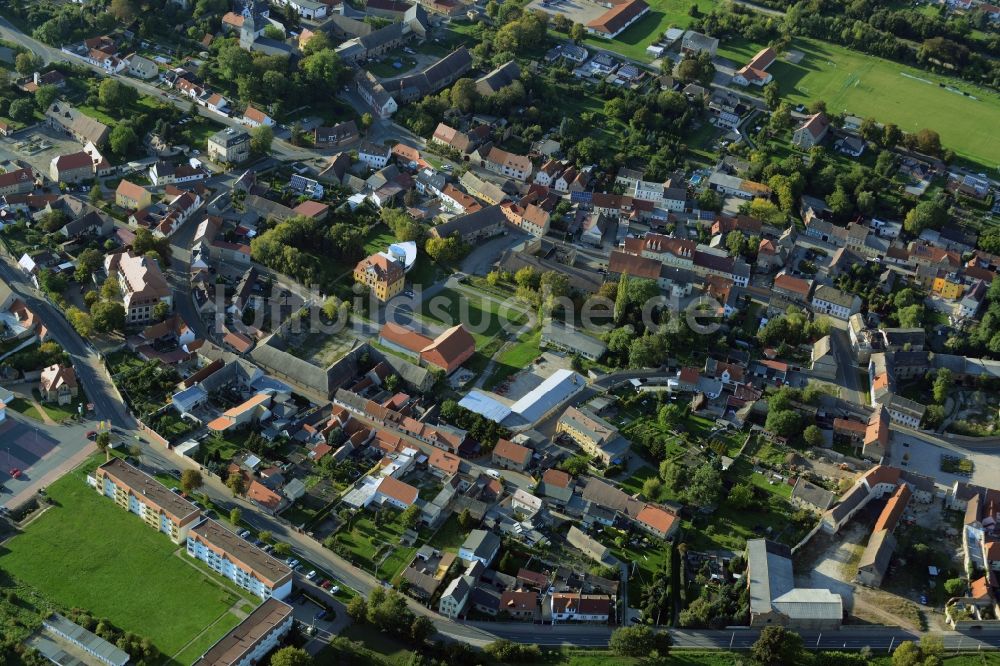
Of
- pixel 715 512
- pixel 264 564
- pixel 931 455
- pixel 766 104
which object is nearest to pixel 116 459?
pixel 264 564

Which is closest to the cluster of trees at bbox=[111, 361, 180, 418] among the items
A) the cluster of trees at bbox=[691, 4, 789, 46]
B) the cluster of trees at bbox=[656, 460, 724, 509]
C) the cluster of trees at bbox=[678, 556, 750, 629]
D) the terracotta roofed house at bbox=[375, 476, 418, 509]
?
the terracotta roofed house at bbox=[375, 476, 418, 509]

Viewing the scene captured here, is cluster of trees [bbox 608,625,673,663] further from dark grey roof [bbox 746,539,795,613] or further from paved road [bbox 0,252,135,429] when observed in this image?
paved road [bbox 0,252,135,429]

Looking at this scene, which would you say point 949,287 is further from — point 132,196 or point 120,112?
point 120,112

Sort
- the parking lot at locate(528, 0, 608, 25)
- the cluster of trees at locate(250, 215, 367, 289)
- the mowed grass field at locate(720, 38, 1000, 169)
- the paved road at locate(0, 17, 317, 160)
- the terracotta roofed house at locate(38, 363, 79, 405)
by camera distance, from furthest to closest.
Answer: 1. the parking lot at locate(528, 0, 608, 25)
2. the mowed grass field at locate(720, 38, 1000, 169)
3. the paved road at locate(0, 17, 317, 160)
4. the cluster of trees at locate(250, 215, 367, 289)
5. the terracotta roofed house at locate(38, 363, 79, 405)

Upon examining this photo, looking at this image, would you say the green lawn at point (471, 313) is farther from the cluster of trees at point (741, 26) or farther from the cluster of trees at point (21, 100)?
the cluster of trees at point (741, 26)

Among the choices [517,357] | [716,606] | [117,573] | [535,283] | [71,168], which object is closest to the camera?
[117,573]

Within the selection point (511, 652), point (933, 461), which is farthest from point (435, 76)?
point (511, 652)

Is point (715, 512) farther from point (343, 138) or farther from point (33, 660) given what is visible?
point (343, 138)
